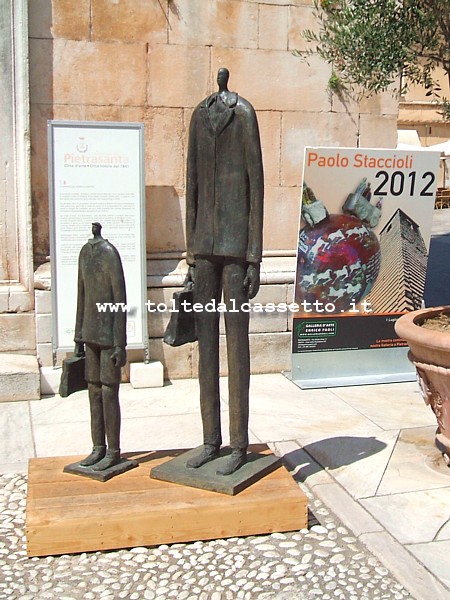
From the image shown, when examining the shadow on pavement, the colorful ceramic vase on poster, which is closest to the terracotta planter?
the shadow on pavement

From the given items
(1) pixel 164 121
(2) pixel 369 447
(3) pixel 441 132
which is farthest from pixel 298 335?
(3) pixel 441 132

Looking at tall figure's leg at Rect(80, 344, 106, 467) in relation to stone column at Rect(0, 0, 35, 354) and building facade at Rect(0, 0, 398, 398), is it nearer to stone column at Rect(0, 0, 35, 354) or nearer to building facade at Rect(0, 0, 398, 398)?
building facade at Rect(0, 0, 398, 398)

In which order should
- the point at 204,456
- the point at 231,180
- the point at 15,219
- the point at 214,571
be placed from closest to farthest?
1. the point at 214,571
2. the point at 231,180
3. the point at 204,456
4. the point at 15,219

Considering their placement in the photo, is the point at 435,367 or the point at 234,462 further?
the point at 435,367

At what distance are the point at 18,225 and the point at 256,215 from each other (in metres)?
3.60

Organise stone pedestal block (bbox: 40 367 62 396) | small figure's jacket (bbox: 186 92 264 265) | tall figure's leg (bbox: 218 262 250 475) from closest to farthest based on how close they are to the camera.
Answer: small figure's jacket (bbox: 186 92 264 265), tall figure's leg (bbox: 218 262 250 475), stone pedestal block (bbox: 40 367 62 396)

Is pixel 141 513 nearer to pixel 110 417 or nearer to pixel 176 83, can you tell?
pixel 110 417

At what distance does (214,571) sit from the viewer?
12.8 ft

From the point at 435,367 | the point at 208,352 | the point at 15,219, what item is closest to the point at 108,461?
the point at 208,352

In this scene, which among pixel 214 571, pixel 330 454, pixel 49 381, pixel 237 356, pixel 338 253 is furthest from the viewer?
pixel 338 253

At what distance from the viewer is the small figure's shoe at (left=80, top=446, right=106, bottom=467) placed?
4.57 m

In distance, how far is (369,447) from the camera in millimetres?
5652

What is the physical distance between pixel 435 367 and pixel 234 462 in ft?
5.12

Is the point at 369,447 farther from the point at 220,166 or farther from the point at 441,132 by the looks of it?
the point at 441,132
